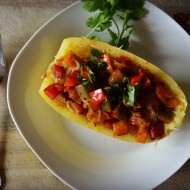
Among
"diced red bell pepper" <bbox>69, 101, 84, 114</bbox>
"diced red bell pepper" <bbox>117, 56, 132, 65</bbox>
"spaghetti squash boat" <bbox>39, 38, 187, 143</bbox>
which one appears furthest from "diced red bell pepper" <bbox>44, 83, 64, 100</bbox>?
"diced red bell pepper" <bbox>117, 56, 132, 65</bbox>

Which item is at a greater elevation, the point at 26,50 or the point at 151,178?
the point at 26,50

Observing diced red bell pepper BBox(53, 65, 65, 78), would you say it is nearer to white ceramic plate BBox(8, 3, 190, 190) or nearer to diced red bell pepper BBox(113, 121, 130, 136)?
A: white ceramic plate BBox(8, 3, 190, 190)

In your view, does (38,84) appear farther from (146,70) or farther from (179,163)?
(179,163)

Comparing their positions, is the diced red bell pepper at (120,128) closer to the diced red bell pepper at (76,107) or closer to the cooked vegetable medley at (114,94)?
A: the cooked vegetable medley at (114,94)

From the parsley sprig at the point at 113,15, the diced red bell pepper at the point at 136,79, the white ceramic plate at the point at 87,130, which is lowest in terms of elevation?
the white ceramic plate at the point at 87,130

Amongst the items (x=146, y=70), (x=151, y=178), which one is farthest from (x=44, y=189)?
(x=146, y=70)

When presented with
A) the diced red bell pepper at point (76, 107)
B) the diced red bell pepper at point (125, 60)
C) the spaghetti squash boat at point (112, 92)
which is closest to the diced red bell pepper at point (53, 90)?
the spaghetti squash boat at point (112, 92)

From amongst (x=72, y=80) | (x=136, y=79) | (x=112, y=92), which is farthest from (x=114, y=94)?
(x=72, y=80)
